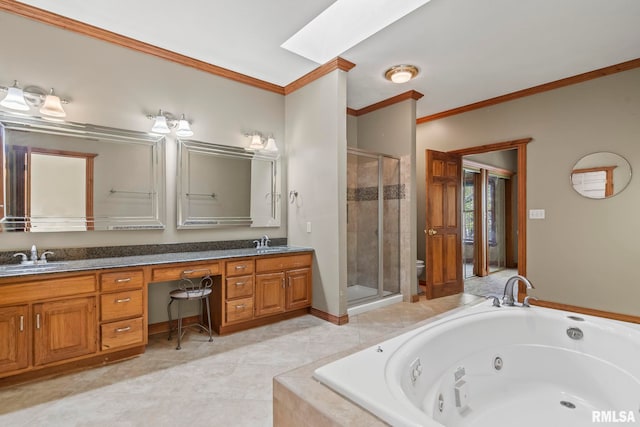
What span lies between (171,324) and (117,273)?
92 centimetres

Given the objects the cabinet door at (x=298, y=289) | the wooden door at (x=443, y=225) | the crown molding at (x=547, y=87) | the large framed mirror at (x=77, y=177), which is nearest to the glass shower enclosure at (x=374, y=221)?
the wooden door at (x=443, y=225)

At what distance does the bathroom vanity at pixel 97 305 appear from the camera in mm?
2010

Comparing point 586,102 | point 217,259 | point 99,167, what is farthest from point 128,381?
point 586,102

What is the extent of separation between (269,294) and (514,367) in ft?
6.99

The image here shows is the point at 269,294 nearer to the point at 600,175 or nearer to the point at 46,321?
the point at 46,321

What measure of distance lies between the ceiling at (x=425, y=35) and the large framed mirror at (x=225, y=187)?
963mm

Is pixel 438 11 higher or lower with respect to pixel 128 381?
higher

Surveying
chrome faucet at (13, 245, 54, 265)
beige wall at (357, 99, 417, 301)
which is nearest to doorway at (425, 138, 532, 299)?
beige wall at (357, 99, 417, 301)

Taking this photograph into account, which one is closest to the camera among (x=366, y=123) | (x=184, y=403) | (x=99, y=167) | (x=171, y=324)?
(x=184, y=403)

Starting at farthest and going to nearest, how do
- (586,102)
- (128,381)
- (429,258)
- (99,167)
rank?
(429,258) → (586,102) → (99,167) → (128,381)

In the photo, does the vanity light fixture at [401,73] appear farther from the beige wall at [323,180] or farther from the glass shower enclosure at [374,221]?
the glass shower enclosure at [374,221]

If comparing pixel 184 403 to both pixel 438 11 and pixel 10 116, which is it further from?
pixel 438 11

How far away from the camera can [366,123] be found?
15.2ft

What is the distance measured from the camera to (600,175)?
3.36 m
